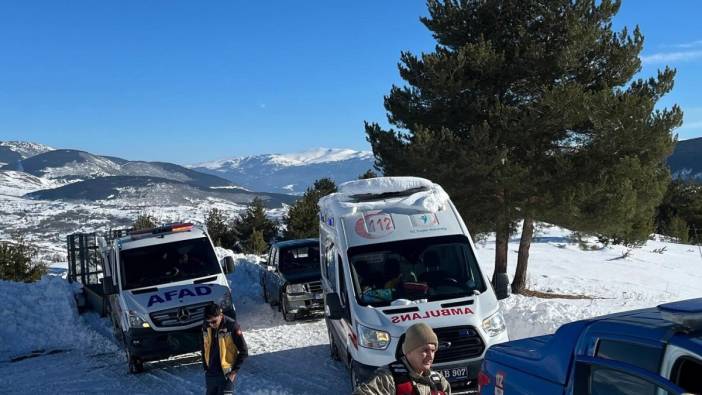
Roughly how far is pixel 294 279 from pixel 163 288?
457cm

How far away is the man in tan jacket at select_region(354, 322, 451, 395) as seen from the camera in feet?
11.3

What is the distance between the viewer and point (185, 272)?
38.4ft

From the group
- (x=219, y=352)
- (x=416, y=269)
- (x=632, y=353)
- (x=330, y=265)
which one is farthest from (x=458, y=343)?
(x=632, y=353)

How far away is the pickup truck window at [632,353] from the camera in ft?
10.5

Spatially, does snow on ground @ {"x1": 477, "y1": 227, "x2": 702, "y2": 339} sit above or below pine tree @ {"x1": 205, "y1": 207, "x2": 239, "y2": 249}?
below

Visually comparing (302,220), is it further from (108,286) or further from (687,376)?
(687,376)

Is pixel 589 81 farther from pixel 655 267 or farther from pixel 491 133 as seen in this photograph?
pixel 655 267

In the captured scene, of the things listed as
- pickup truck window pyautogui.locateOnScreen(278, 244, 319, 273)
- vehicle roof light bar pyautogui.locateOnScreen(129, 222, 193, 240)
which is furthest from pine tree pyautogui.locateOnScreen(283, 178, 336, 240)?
vehicle roof light bar pyautogui.locateOnScreen(129, 222, 193, 240)

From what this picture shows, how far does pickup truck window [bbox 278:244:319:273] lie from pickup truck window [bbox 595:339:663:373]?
41.5ft

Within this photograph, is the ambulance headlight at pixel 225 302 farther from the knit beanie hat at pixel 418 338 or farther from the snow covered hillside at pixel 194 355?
the knit beanie hat at pixel 418 338

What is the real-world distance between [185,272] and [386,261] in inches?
185

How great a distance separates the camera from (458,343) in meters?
7.48

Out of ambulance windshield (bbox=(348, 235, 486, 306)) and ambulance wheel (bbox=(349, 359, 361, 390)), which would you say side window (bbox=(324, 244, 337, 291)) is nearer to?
ambulance windshield (bbox=(348, 235, 486, 306))

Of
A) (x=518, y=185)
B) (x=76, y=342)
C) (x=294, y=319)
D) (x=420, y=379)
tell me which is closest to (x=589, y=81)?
(x=518, y=185)
